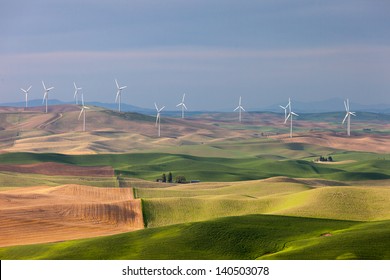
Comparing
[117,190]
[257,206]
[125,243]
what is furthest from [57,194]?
[125,243]

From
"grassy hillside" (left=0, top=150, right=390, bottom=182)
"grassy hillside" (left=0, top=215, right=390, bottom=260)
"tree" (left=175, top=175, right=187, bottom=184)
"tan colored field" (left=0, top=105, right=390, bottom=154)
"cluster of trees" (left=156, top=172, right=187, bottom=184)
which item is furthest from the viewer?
"tan colored field" (left=0, top=105, right=390, bottom=154)

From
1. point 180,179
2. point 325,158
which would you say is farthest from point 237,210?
point 325,158

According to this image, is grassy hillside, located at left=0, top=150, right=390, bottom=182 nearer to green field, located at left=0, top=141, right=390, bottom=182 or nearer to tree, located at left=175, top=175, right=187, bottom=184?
green field, located at left=0, top=141, right=390, bottom=182

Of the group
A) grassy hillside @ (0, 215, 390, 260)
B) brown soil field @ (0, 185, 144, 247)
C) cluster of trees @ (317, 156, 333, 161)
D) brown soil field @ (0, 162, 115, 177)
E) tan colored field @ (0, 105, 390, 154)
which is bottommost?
tan colored field @ (0, 105, 390, 154)

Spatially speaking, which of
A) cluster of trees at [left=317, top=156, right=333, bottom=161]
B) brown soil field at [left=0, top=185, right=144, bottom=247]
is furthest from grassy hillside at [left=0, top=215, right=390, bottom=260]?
cluster of trees at [left=317, top=156, right=333, bottom=161]

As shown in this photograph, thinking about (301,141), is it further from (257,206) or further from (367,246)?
(367,246)

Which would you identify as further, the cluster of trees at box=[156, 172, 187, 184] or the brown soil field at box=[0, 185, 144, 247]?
the cluster of trees at box=[156, 172, 187, 184]

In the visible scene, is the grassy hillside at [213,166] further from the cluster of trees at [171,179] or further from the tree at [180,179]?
the cluster of trees at [171,179]
